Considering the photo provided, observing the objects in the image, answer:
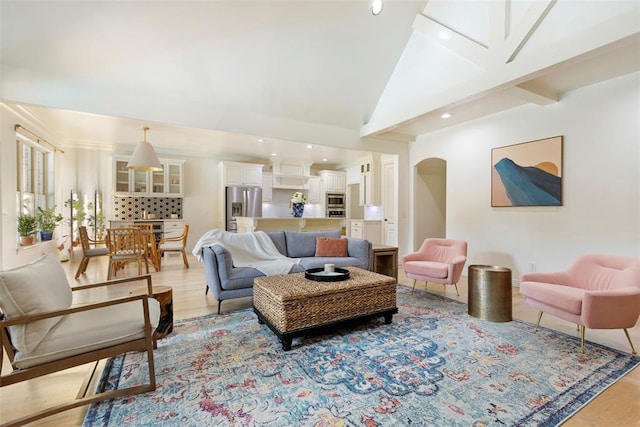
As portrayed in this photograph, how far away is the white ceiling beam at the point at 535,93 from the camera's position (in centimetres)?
337

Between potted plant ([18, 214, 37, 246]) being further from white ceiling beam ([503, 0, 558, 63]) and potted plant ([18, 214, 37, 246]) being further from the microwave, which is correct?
white ceiling beam ([503, 0, 558, 63])

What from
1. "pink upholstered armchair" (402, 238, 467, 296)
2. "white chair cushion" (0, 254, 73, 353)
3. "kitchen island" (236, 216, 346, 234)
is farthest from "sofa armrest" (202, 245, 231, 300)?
"pink upholstered armchair" (402, 238, 467, 296)

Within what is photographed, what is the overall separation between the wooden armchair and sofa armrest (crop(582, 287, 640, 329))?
10.0ft

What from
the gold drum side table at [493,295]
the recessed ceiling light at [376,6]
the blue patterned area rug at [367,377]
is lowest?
the blue patterned area rug at [367,377]

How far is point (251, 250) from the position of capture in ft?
12.6

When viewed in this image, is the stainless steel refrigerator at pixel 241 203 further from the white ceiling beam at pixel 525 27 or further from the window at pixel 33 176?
the white ceiling beam at pixel 525 27

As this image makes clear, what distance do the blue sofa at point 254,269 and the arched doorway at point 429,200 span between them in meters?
2.23

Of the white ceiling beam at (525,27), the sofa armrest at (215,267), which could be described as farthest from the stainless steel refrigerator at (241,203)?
the white ceiling beam at (525,27)

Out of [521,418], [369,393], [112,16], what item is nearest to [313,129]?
[112,16]

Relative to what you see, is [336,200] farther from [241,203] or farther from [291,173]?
[241,203]

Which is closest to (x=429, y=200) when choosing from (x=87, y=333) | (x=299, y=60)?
(x=299, y=60)

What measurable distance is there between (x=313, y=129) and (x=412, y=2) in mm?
2183

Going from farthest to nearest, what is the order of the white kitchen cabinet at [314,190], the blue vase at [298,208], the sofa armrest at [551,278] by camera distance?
the white kitchen cabinet at [314,190] < the blue vase at [298,208] < the sofa armrest at [551,278]

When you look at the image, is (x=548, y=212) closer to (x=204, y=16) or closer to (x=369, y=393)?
(x=369, y=393)
